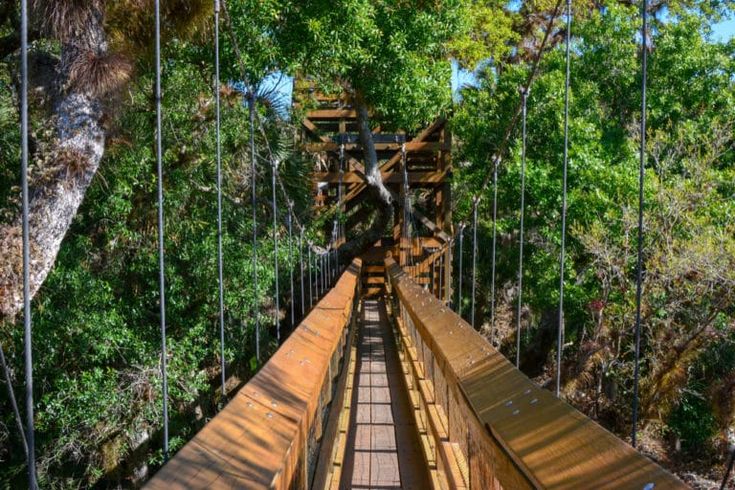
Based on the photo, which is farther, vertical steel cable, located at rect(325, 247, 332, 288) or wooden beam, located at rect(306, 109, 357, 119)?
wooden beam, located at rect(306, 109, 357, 119)

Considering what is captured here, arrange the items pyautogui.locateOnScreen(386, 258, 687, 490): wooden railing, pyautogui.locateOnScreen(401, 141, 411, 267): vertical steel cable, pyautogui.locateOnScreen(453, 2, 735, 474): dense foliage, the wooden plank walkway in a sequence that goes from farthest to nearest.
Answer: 1. pyautogui.locateOnScreen(401, 141, 411, 267): vertical steel cable
2. pyautogui.locateOnScreen(453, 2, 735, 474): dense foliage
3. the wooden plank walkway
4. pyautogui.locateOnScreen(386, 258, 687, 490): wooden railing

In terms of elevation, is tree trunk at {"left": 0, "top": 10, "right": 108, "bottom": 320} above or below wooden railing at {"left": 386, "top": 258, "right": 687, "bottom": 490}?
above

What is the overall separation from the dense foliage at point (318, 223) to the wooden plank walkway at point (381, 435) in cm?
146

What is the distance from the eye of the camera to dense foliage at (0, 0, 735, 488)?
925cm

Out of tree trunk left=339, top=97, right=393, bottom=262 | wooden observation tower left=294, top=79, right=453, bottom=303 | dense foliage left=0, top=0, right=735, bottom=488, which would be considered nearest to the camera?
dense foliage left=0, top=0, right=735, bottom=488

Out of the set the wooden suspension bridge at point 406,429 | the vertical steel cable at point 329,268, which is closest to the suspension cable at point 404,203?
the vertical steel cable at point 329,268

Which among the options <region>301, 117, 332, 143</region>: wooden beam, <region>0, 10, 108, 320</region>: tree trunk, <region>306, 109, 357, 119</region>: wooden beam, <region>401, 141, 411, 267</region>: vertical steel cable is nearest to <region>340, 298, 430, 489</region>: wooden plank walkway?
<region>0, 10, 108, 320</region>: tree trunk

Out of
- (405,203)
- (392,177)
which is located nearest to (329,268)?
(405,203)

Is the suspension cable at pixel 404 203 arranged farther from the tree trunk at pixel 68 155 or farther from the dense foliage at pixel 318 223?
the tree trunk at pixel 68 155

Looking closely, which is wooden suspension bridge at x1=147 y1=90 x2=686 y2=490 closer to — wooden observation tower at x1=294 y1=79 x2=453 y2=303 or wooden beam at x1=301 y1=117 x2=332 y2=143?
wooden observation tower at x1=294 y1=79 x2=453 y2=303

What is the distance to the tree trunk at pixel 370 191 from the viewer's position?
52.6 ft

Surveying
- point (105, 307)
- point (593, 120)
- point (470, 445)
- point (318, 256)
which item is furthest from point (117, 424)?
point (593, 120)

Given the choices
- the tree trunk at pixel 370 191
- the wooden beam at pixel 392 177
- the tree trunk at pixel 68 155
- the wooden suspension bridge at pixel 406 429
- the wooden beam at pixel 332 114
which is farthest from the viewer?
the wooden beam at pixel 332 114

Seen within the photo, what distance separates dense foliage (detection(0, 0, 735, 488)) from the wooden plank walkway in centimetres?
146
